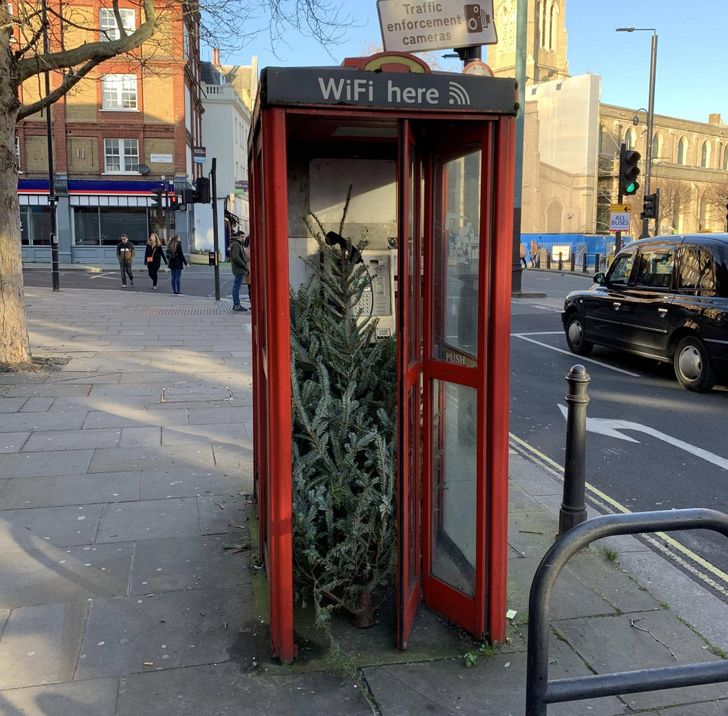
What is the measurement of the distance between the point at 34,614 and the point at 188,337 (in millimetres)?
9707

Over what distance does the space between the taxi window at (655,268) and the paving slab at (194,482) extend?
655 cm

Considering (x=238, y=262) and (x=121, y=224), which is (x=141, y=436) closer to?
(x=238, y=262)

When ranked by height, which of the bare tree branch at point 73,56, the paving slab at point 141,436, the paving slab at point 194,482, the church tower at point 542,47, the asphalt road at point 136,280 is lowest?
the paving slab at point 194,482

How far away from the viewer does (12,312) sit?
9469 millimetres

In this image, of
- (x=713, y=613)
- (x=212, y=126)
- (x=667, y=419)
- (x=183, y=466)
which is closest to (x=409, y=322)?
(x=713, y=613)

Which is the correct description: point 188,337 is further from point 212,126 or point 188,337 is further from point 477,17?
point 212,126

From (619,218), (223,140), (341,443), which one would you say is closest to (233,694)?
(341,443)

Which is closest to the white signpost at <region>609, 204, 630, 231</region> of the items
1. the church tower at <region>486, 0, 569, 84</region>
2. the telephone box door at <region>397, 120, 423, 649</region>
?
the telephone box door at <region>397, 120, 423, 649</region>

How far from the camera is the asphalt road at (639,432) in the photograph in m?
5.56

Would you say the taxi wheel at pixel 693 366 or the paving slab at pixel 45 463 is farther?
the taxi wheel at pixel 693 366

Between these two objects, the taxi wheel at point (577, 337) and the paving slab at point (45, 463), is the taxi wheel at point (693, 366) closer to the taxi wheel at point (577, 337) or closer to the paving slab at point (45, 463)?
the taxi wheel at point (577, 337)

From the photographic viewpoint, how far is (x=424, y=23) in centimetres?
438

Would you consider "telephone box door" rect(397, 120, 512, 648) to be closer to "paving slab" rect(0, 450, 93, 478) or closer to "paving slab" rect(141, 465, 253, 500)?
"paving slab" rect(141, 465, 253, 500)

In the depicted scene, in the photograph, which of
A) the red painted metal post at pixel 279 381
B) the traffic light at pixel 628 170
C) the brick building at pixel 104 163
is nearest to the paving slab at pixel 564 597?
the red painted metal post at pixel 279 381
